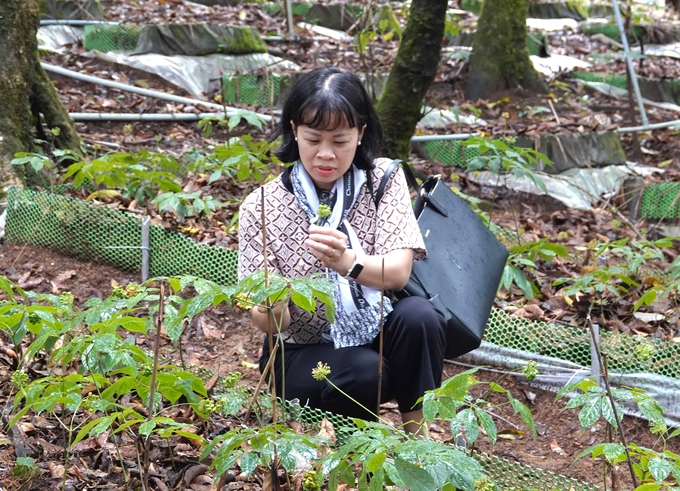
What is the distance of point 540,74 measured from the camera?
877 centimetres

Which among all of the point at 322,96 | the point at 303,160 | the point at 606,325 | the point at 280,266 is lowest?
the point at 606,325

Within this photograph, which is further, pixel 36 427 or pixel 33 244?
pixel 33 244

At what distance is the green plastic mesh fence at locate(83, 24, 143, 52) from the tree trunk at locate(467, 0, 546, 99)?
333 cm

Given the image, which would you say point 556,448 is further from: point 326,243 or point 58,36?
point 58,36

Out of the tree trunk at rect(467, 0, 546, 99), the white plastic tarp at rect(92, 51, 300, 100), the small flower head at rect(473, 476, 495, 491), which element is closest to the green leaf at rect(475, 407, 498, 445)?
the small flower head at rect(473, 476, 495, 491)

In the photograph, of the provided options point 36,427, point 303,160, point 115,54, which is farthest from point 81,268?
point 115,54

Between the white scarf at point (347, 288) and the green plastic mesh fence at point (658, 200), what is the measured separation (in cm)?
434

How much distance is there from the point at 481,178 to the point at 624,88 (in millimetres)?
3494

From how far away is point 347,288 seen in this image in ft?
8.12

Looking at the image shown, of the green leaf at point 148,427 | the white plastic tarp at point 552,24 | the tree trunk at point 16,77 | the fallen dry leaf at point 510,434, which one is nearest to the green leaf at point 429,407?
the green leaf at point 148,427

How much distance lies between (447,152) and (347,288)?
172 inches

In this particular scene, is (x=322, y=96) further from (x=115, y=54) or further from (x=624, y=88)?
(x=624, y=88)

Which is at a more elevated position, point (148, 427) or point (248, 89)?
point (248, 89)

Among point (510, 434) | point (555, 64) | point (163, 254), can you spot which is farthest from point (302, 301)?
point (555, 64)
